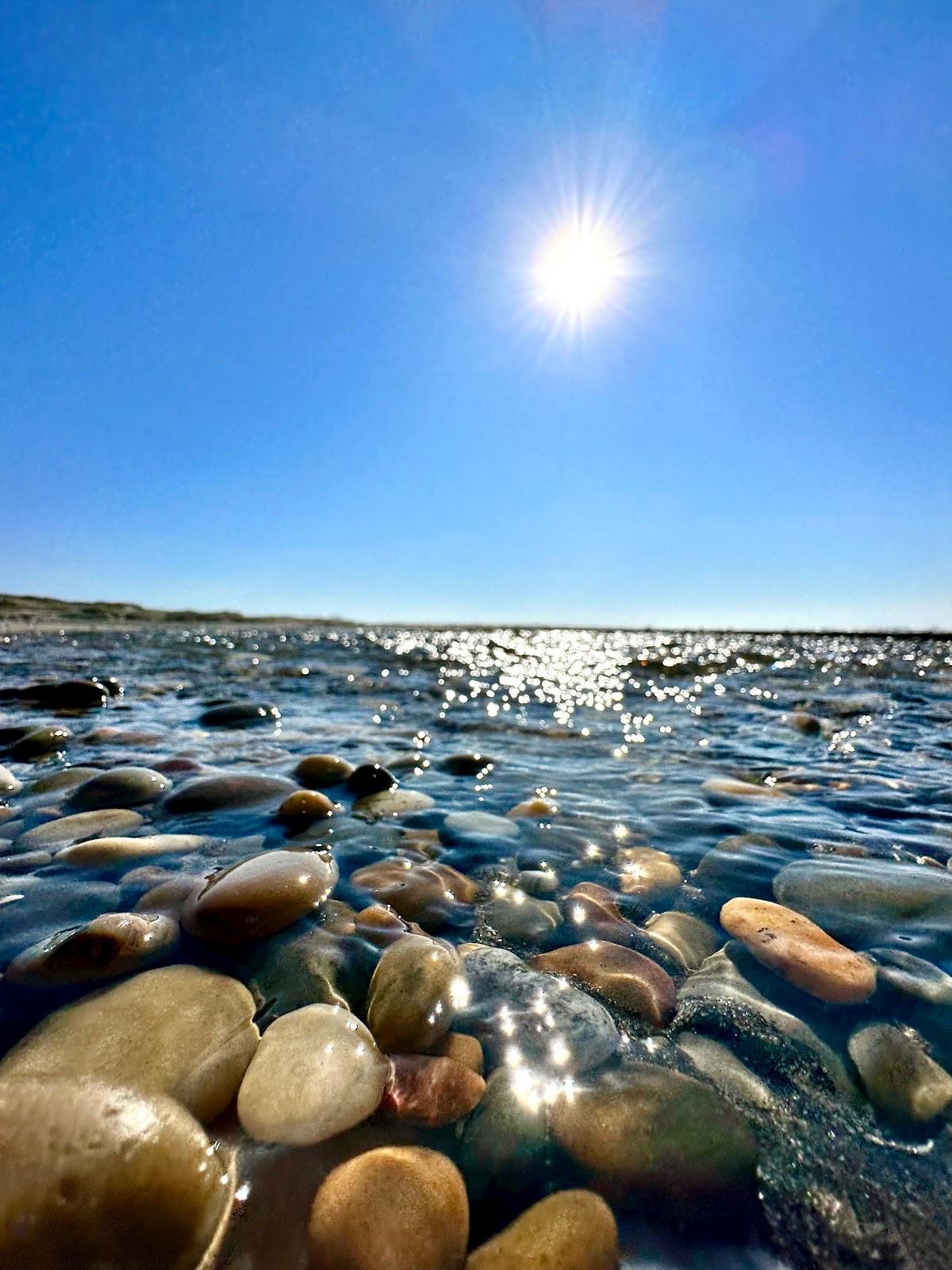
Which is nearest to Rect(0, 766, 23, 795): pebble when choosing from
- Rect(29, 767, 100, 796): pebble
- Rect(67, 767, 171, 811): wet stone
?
Rect(29, 767, 100, 796): pebble

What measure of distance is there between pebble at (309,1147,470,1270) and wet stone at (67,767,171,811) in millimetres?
2465

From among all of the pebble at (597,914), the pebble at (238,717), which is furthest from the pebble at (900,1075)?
the pebble at (238,717)

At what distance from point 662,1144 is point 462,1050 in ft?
1.49

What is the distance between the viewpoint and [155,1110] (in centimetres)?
103

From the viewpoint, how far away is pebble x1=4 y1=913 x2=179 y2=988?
1.48 m

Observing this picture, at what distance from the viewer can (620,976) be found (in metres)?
1.60

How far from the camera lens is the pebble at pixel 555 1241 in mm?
900

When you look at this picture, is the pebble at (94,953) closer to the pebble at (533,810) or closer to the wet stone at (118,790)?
the wet stone at (118,790)

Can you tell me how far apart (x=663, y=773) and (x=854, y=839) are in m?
1.41

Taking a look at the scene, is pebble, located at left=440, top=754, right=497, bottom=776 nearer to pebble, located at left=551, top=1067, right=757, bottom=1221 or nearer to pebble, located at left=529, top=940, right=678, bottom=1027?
pebble, located at left=529, top=940, right=678, bottom=1027

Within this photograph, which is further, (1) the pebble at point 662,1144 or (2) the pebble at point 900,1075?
(2) the pebble at point 900,1075

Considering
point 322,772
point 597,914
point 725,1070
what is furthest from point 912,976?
point 322,772

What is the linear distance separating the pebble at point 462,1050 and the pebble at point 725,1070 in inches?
18.9

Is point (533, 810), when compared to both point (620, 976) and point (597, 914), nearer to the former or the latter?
point (597, 914)
